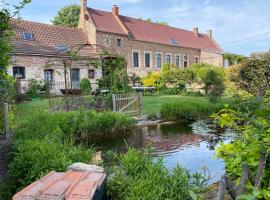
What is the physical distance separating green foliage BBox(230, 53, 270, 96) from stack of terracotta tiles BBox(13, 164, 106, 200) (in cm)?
1142

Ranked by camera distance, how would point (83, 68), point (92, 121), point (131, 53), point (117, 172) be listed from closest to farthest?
point (117, 172)
point (92, 121)
point (83, 68)
point (131, 53)

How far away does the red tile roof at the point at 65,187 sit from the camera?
2.34m

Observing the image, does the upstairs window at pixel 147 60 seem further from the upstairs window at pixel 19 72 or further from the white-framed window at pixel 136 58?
the upstairs window at pixel 19 72

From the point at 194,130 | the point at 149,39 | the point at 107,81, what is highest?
the point at 149,39

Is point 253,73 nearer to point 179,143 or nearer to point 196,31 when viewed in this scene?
point 179,143

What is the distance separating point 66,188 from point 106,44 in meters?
28.4

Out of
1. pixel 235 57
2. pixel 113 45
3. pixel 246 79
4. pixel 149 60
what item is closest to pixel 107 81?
pixel 246 79

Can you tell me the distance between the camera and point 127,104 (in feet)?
39.7

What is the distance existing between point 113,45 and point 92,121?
23.0 meters

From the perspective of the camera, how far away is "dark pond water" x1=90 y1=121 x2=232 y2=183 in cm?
630

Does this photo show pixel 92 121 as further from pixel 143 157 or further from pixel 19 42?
pixel 19 42

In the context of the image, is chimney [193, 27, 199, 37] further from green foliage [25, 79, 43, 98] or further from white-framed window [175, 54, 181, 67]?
green foliage [25, 79, 43, 98]

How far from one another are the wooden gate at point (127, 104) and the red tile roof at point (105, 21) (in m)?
18.7

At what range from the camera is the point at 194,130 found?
9.92 metres
